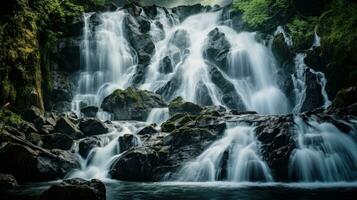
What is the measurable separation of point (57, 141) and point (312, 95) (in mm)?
16096

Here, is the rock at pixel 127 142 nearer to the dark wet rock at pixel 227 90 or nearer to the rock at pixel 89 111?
the rock at pixel 89 111

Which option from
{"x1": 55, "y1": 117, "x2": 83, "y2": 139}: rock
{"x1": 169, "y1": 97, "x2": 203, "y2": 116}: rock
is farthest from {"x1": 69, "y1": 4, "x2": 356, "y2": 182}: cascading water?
{"x1": 55, "y1": 117, "x2": 83, "y2": 139}: rock

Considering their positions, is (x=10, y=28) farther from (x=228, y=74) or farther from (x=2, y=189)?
(x=228, y=74)

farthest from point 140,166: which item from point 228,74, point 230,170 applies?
point 228,74

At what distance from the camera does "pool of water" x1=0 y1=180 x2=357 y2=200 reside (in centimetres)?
1154

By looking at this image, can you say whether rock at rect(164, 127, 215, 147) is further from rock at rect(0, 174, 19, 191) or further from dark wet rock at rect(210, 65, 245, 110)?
dark wet rock at rect(210, 65, 245, 110)

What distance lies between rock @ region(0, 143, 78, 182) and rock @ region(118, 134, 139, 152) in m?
2.77

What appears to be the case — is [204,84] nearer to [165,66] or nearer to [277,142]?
[165,66]

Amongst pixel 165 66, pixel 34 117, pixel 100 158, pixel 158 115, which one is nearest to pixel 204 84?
pixel 165 66

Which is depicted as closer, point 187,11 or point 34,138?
point 34,138

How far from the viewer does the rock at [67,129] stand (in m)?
19.6

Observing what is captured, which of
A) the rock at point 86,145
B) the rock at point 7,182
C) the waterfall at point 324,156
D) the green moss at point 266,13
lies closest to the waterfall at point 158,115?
the rock at point 86,145

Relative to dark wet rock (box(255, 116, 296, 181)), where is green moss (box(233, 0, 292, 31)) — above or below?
above

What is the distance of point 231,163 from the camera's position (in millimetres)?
15203
